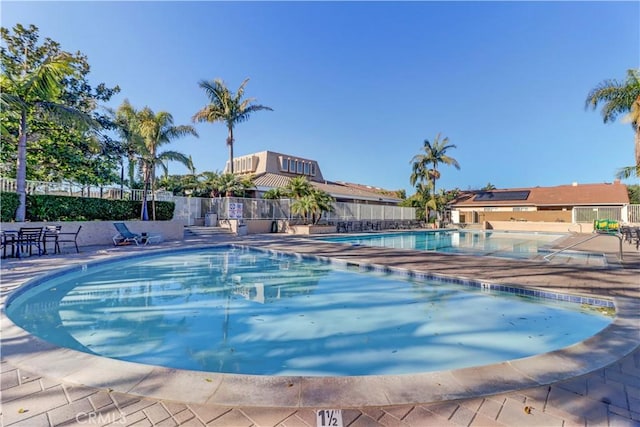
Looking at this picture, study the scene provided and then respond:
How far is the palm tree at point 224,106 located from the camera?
22.7 meters

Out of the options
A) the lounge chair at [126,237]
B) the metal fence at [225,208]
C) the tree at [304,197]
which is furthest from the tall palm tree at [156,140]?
the tree at [304,197]

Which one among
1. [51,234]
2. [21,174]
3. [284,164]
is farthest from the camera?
[284,164]

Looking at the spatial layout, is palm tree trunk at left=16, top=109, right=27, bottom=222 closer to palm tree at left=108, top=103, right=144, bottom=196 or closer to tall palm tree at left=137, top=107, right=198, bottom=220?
tall palm tree at left=137, top=107, right=198, bottom=220

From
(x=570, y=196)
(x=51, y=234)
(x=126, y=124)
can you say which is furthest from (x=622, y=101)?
(x=126, y=124)

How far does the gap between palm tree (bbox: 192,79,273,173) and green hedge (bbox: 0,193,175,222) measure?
913 cm

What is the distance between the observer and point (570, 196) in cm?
3194

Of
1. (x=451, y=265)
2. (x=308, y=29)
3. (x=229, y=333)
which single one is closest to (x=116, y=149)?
(x=308, y=29)

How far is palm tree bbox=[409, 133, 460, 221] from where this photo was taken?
31.7 m

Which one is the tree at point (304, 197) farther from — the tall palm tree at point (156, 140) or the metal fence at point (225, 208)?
the tall palm tree at point (156, 140)

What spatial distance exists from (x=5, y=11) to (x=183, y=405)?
17327 mm

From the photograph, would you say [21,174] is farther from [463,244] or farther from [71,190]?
[463,244]

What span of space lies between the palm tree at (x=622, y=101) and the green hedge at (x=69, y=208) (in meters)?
23.8

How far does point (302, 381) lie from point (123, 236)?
13.1 metres

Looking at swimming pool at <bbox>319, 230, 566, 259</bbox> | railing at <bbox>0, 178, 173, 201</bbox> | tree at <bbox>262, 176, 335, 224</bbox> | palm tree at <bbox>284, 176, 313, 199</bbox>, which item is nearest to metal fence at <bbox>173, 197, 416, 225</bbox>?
tree at <bbox>262, 176, 335, 224</bbox>
